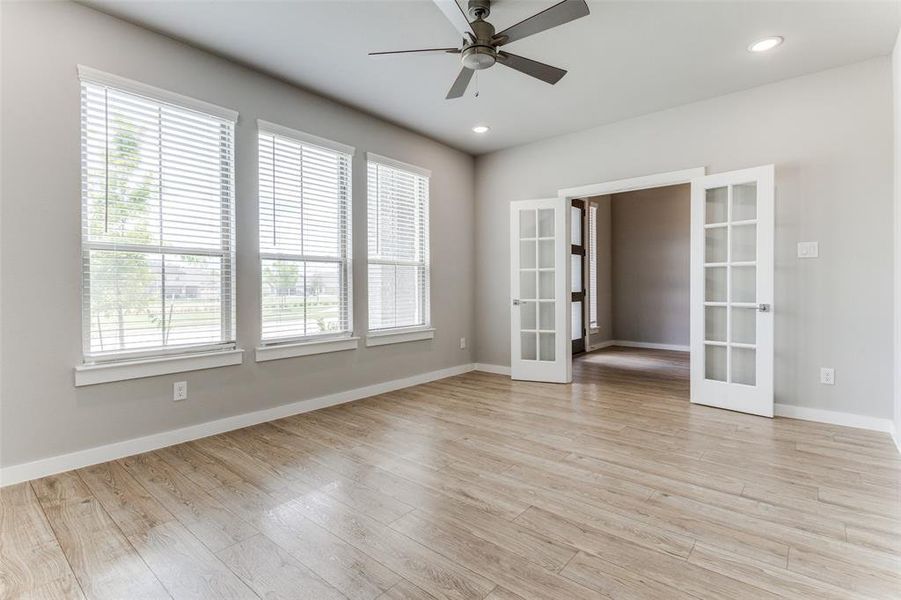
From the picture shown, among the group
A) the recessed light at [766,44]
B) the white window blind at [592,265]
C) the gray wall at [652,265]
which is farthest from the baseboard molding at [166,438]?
the gray wall at [652,265]

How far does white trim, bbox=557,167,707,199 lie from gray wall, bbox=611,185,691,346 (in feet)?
11.3

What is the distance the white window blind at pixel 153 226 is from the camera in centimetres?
270

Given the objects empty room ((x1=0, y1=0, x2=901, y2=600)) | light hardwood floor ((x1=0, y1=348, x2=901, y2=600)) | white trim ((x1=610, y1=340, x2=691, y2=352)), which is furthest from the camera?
white trim ((x1=610, y1=340, x2=691, y2=352))

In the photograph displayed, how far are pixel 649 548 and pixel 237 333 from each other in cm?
308

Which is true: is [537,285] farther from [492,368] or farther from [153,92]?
[153,92]

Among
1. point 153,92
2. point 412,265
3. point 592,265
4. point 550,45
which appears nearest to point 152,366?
point 153,92

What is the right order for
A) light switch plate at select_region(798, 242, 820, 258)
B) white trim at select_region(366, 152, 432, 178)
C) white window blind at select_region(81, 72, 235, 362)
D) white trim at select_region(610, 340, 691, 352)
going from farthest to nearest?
white trim at select_region(610, 340, 691, 352)
white trim at select_region(366, 152, 432, 178)
light switch plate at select_region(798, 242, 820, 258)
white window blind at select_region(81, 72, 235, 362)

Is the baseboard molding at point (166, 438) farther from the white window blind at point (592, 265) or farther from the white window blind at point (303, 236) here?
the white window blind at point (592, 265)

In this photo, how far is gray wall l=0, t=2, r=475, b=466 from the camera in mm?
2430

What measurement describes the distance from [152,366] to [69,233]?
0.96 m

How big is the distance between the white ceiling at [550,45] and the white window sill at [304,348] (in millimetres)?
2263

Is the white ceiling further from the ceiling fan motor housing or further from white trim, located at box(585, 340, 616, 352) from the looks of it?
white trim, located at box(585, 340, 616, 352)

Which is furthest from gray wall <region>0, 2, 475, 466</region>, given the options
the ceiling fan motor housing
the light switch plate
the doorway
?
the light switch plate

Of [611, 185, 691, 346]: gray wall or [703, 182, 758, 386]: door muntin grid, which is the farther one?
[611, 185, 691, 346]: gray wall
